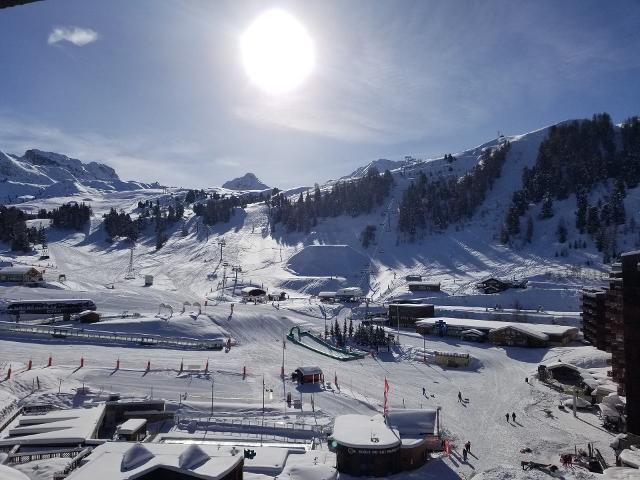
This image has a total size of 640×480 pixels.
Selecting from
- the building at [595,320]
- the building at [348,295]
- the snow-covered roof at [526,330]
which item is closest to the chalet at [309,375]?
the snow-covered roof at [526,330]

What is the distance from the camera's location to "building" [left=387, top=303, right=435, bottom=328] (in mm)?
67375

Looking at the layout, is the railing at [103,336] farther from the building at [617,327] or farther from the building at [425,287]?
the building at [425,287]

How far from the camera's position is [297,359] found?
48.7 metres

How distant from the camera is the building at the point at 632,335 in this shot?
101 feet

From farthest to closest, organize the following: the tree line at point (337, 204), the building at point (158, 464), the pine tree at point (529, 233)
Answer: the tree line at point (337, 204)
the pine tree at point (529, 233)
the building at point (158, 464)

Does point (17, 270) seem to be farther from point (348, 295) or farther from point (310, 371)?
point (310, 371)

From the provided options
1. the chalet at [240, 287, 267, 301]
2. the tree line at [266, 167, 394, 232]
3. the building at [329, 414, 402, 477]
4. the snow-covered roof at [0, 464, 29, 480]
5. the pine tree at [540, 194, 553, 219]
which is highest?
the tree line at [266, 167, 394, 232]

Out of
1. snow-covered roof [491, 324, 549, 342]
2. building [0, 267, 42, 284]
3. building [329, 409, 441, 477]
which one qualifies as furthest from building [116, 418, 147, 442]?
building [0, 267, 42, 284]

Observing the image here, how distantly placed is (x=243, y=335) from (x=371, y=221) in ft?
250

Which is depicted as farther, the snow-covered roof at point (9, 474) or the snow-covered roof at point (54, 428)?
the snow-covered roof at point (54, 428)

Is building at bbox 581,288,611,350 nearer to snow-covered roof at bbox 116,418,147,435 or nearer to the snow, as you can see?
snow-covered roof at bbox 116,418,147,435

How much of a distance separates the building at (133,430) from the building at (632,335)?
30.9 m

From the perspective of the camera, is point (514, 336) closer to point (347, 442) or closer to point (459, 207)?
point (347, 442)

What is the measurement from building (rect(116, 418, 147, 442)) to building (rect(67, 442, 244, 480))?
3806mm
